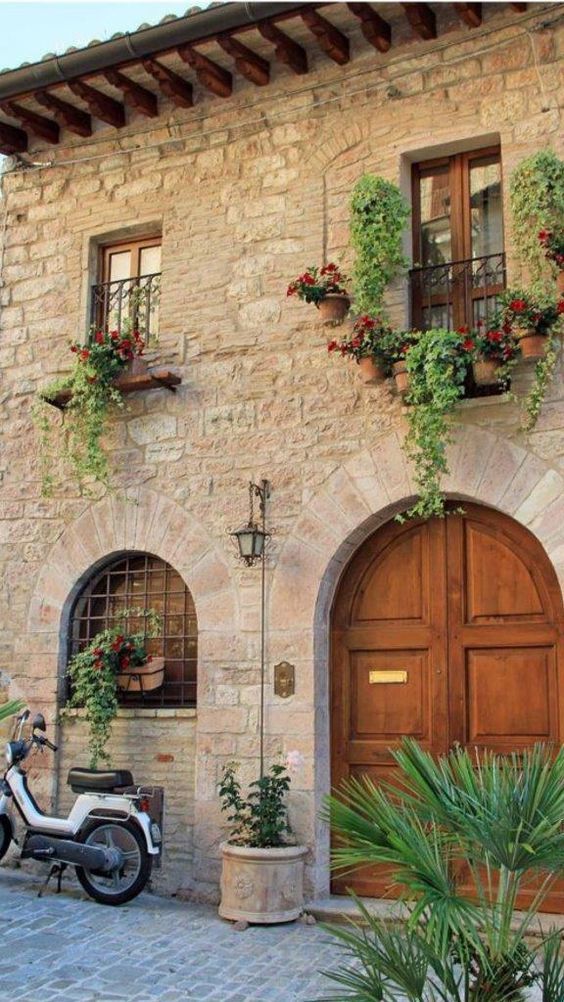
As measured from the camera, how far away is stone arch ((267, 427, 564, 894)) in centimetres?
637

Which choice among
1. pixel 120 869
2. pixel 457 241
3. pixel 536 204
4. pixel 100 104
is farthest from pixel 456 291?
pixel 120 869

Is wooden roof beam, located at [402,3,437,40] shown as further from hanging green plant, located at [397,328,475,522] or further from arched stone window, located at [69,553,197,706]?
arched stone window, located at [69,553,197,706]

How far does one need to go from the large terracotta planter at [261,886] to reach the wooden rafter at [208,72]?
5450 millimetres

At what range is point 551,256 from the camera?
6.26m

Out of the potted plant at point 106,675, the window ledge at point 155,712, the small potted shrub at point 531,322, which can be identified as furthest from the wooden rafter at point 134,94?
the window ledge at point 155,712

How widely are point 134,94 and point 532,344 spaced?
12.8 feet

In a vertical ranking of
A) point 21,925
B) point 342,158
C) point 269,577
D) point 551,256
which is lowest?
point 21,925

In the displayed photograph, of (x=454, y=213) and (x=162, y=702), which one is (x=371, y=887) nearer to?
(x=162, y=702)

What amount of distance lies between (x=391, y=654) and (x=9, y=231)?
4.87m

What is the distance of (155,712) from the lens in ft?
24.0

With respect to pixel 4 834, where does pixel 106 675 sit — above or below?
above

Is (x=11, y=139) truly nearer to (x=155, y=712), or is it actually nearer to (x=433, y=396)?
(x=433, y=396)

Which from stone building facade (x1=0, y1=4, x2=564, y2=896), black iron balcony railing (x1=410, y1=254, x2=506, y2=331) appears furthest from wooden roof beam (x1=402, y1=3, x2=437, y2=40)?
black iron balcony railing (x1=410, y1=254, x2=506, y2=331)

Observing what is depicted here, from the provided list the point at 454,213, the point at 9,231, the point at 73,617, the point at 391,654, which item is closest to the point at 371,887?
the point at 391,654
